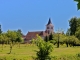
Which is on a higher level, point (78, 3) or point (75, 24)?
point (75, 24)

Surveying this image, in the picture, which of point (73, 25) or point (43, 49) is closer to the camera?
point (43, 49)

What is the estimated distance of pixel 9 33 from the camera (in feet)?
150

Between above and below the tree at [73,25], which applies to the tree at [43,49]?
below

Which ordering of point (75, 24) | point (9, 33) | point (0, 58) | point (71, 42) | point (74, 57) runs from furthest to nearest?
point (75, 24) → point (71, 42) → point (9, 33) → point (74, 57) → point (0, 58)

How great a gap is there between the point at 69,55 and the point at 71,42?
29197mm

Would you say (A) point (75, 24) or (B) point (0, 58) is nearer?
(B) point (0, 58)

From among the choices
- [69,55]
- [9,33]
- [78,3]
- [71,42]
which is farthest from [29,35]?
[78,3]

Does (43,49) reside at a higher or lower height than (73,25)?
lower

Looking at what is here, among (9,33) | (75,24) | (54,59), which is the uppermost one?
(75,24)

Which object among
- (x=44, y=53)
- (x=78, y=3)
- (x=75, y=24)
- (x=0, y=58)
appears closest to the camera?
(x=78, y=3)

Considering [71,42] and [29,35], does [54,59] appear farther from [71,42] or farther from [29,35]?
[29,35]

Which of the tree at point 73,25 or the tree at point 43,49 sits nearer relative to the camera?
the tree at point 43,49

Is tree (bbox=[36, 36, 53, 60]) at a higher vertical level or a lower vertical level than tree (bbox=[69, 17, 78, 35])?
lower

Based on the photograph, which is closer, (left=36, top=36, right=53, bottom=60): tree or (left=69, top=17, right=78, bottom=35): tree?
(left=36, top=36, right=53, bottom=60): tree
